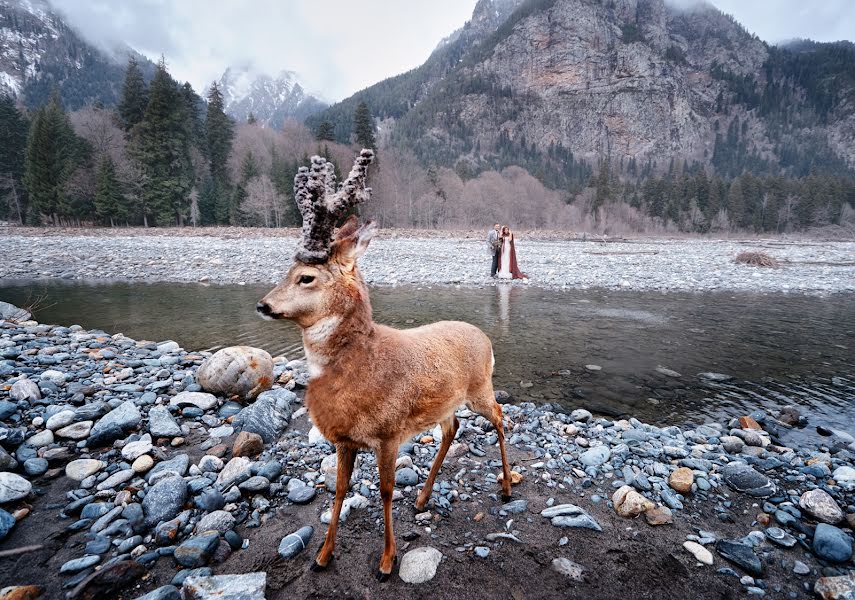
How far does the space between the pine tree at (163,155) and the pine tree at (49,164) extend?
358 inches

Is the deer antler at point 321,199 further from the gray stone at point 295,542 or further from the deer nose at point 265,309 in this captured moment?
the gray stone at point 295,542

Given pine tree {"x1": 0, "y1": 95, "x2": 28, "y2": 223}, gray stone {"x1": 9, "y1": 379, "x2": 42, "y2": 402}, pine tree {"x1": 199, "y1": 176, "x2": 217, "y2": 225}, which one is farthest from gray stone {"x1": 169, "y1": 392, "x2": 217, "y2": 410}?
pine tree {"x1": 0, "y1": 95, "x2": 28, "y2": 223}

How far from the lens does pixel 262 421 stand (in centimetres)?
545

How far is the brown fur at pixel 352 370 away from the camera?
122 inches

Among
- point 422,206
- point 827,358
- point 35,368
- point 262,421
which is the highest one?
point 422,206

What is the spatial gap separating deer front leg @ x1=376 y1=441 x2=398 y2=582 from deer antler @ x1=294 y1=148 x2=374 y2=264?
1.66 meters

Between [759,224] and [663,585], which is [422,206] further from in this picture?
[759,224]

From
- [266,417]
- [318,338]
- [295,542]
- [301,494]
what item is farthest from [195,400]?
[318,338]

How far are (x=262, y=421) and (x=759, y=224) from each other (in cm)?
11287

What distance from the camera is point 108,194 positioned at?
168ft

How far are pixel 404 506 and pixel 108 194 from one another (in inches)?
2559

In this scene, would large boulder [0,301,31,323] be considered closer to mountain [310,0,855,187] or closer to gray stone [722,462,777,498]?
gray stone [722,462,777,498]

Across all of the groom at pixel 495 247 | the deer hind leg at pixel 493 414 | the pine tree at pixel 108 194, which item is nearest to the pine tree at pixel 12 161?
the pine tree at pixel 108 194

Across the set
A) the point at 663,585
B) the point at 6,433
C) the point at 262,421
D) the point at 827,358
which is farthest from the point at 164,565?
the point at 827,358
